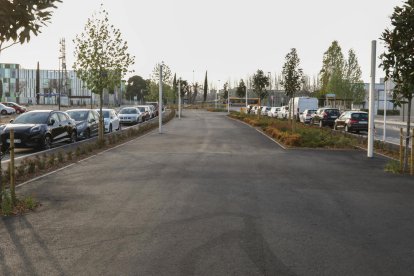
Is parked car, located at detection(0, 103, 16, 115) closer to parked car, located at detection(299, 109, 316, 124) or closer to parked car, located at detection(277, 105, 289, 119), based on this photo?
parked car, located at detection(277, 105, 289, 119)

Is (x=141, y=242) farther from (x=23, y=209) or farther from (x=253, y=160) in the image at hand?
(x=253, y=160)

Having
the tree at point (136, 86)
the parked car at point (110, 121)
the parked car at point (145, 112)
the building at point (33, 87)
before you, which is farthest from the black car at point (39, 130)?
the tree at point (136, 86)

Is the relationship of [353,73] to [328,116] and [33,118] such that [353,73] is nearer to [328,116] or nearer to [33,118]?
[328,116]

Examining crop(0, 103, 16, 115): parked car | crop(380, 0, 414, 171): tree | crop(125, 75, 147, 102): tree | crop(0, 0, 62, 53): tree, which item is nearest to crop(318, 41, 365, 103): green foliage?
crop(0, 103, 16, 115): parked car

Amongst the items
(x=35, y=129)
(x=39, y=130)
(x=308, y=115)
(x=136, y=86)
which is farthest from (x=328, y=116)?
(x=136, y=86)

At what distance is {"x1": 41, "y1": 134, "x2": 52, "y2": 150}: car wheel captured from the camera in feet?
56.4

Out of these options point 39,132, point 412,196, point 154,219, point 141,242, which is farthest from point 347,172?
point 39,132

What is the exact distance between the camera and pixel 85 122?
22547 mm

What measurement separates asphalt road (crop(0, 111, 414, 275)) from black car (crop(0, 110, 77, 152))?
528cm

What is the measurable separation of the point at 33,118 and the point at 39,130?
124 centimetres

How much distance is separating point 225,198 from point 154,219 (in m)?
1.94

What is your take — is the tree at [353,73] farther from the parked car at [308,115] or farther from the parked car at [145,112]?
the parked car at [145,112]

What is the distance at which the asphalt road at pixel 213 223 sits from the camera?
487 cm

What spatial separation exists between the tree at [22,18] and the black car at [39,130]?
9.35m
